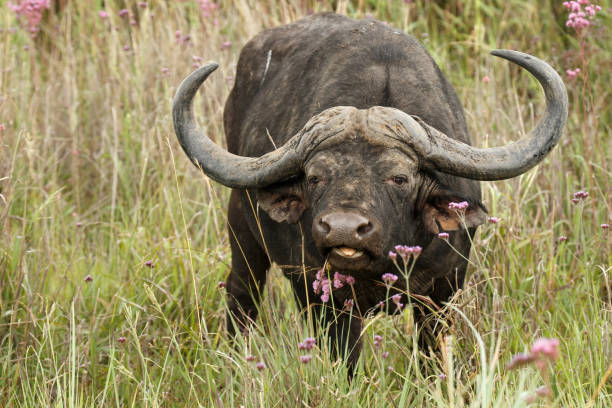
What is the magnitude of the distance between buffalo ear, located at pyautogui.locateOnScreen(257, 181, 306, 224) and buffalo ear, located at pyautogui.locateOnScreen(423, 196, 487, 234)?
0.55 m

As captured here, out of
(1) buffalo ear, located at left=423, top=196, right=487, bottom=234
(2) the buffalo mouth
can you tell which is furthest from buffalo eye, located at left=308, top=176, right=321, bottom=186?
(1) buffalo ear, located at left=423, top=196, right=487, bottom=234

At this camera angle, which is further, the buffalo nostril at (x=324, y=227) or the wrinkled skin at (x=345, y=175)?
the wrinkled skin at (x=345, y=175)

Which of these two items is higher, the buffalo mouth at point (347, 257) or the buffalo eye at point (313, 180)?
the buffalo eye at point (313, 180)

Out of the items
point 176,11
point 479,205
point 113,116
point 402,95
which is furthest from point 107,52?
point 479,205

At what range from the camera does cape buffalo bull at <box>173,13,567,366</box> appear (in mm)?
3615

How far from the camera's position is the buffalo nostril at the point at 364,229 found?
340 cm

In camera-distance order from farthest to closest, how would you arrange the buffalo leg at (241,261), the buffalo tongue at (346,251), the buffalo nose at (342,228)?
the buffalo leg at (241,261), the buffalo tongue at (346,251), the buffalo nose at (342,228)

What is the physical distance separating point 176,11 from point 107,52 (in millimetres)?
676

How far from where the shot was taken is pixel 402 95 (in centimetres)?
422

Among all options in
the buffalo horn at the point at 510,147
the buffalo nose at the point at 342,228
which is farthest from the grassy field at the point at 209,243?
the buffalo horn at the point at 510,147

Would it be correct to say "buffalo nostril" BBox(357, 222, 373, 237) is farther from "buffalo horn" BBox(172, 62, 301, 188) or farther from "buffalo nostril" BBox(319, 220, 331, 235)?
"buffalo horn" BBox(172, 62, 301, 188)

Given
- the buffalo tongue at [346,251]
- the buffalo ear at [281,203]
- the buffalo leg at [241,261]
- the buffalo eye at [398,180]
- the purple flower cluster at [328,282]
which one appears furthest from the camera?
the buffalo leg at [241,261]

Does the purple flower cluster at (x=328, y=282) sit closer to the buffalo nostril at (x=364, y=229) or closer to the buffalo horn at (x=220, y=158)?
the buffalo nostril at (x=364, y=229)

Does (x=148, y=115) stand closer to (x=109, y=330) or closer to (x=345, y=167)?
(x=109, y=330)
